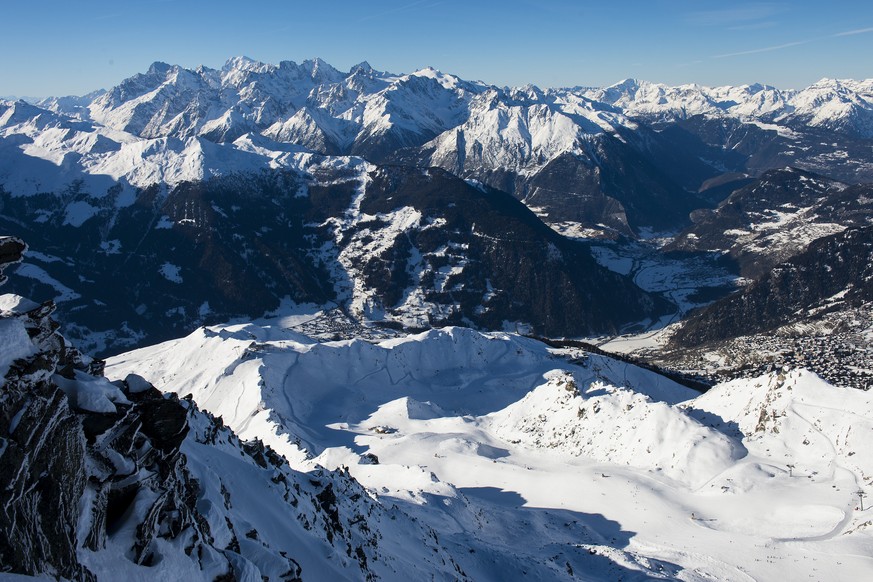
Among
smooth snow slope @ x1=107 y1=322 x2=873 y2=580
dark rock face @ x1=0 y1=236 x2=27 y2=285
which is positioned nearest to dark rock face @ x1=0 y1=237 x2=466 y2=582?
dark rock face @ x1=0 y1=236 x2=27 y2=285

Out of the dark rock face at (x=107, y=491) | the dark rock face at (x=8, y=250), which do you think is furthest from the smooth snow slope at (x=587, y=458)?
the dark rock face at (x=8, y=250)

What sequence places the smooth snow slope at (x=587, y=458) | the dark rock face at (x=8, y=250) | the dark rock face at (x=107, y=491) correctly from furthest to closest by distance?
the smooth snow slope at (x=587, y=458) < the dark rock face at (x=8, y=250) < the dark rock face at (x=107, y=491)

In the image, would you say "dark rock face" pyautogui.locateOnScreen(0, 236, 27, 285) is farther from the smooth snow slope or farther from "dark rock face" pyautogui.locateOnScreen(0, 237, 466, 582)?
the smooth snow slope

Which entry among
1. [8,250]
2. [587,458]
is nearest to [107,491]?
[8,250]

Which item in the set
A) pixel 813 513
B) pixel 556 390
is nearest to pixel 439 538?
pixel 813 513

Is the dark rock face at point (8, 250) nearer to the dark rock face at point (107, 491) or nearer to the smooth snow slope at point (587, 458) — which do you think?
the dark rock face at point (107, 491)

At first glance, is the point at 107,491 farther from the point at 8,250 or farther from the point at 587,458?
the point at 587,458

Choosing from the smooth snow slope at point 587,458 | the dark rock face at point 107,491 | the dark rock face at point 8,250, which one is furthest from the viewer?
the smooth snow slope at point 587,458

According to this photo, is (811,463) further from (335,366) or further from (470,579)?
(335,366)
